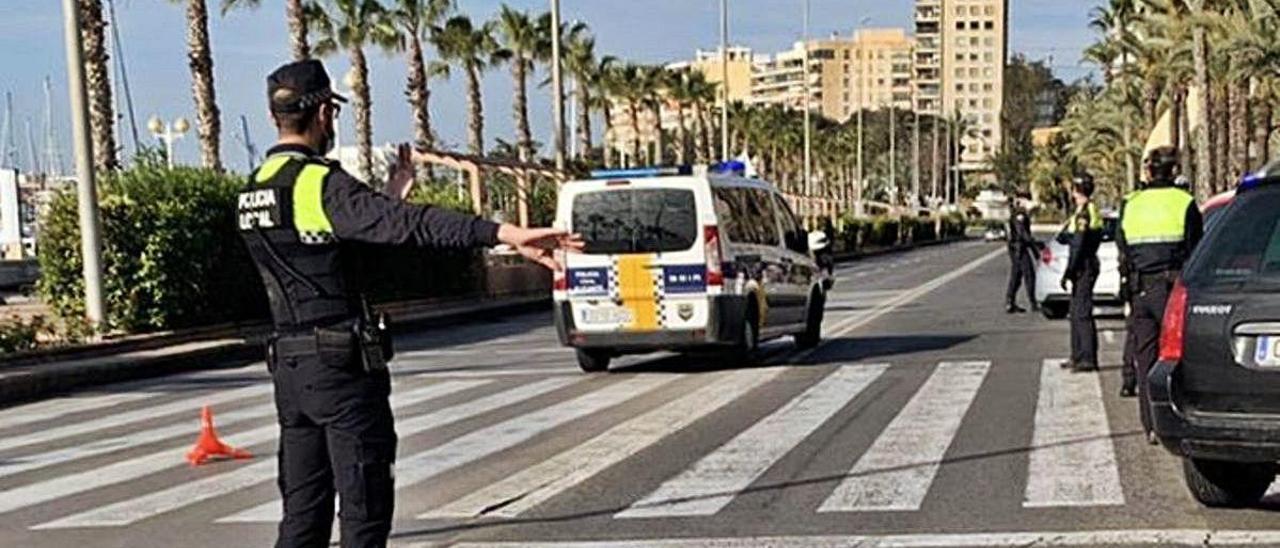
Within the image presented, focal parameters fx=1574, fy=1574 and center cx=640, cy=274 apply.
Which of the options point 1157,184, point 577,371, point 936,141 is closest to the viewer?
point 1157,184

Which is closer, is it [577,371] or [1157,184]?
[1157,184]

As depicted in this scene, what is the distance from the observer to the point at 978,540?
683cm

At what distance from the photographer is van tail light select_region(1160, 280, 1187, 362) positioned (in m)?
6.87

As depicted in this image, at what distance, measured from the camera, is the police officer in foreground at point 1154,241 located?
10.1 metres

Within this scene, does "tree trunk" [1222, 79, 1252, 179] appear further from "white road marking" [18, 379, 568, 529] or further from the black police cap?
the black police cap

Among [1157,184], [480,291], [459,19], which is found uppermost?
[459,19]

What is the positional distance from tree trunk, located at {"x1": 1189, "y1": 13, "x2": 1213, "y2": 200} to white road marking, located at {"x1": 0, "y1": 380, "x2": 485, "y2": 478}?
108ft

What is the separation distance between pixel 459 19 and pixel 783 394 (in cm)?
3817

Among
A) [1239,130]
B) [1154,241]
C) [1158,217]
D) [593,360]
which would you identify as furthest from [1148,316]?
[1239,130]

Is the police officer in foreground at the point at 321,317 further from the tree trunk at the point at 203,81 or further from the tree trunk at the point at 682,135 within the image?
the tree trunk at the point at 682,135

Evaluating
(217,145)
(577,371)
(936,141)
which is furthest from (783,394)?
(936,141)

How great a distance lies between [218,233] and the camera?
67.1 feet

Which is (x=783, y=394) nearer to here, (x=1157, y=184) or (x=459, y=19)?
(x=1157, y=184)

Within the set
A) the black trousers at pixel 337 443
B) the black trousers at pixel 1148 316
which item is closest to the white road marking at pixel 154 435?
the black trousers at pixel 337 443
